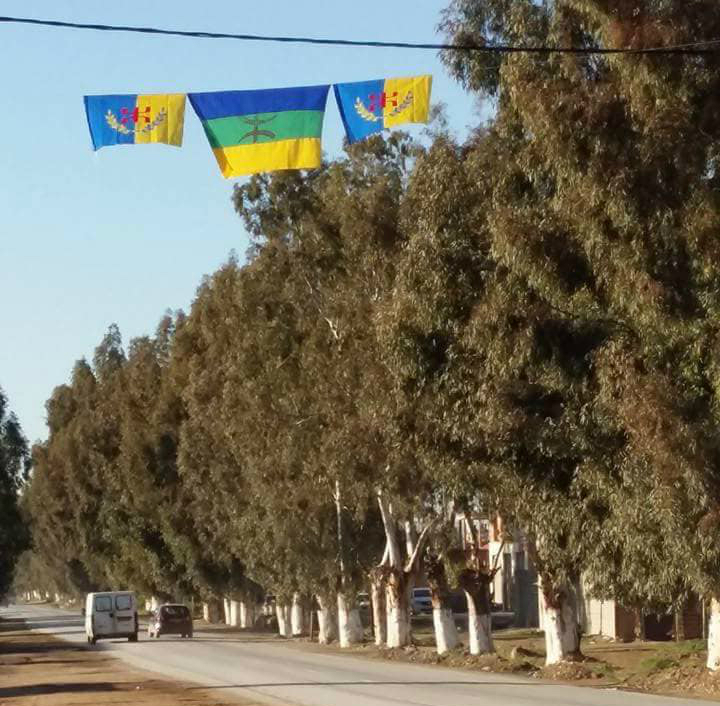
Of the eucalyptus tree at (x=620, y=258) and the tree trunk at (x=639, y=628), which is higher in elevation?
the eucalyptus tree at (x=620, y=258)

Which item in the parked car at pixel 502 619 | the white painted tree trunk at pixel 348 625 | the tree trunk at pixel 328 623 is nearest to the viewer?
the white painted tree trunk at pixel 348 625

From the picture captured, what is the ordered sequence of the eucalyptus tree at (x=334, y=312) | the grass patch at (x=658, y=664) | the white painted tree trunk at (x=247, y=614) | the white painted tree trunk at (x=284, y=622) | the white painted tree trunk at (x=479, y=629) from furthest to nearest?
the white painted tree trunk at (x=247, y=614)
the white painted tree trunk at (x=284, y=622)
the white painted tree trunk at (x=479, y=629)
the eucalyptus tree at (x=334, y=312)
the grass patch at (x=658, y=664)

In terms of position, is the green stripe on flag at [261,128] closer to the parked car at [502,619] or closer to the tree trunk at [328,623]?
the tree trunk at [328,623]

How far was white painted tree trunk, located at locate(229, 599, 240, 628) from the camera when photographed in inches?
3458

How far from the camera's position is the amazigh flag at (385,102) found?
76.9 ft

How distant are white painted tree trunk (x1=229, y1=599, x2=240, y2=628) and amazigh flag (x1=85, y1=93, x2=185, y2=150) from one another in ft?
218

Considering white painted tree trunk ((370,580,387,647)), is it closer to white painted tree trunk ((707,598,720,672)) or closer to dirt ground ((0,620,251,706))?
dirt ground ((0,620,251,706))

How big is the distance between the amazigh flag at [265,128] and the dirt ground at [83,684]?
1000 centimetres

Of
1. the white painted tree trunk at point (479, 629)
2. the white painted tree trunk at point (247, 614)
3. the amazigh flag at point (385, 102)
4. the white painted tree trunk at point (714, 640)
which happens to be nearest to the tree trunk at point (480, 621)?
the white painted tree trunk at point (479, 629)

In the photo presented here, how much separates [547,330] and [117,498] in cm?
6244

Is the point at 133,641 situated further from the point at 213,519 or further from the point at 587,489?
the point at 587,489

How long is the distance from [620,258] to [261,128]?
297 inches

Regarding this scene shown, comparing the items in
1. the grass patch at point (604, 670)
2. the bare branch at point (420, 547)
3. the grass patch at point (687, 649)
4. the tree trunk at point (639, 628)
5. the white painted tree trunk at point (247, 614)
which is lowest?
the grass patch at point (604, 670)

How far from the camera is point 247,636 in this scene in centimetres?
7231
